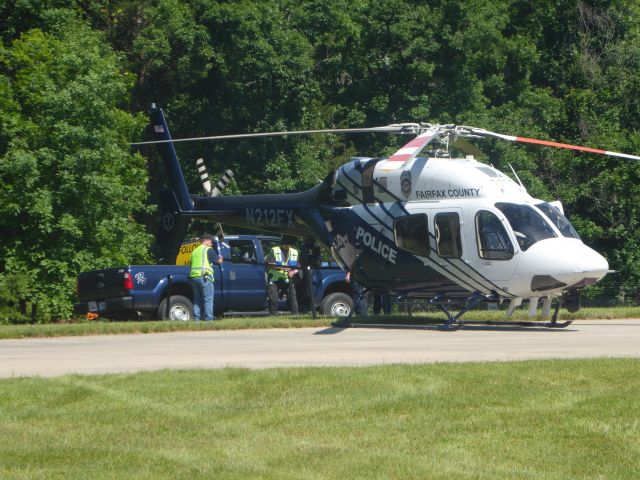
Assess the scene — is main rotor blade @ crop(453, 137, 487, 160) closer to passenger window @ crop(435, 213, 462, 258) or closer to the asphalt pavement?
passenger window @ crop(435, 213, 462, 258)

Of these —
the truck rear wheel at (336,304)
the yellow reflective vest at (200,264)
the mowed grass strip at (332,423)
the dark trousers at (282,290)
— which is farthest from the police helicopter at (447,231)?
the mowed grass strip at (332,423)

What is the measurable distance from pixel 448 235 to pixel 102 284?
328 inches

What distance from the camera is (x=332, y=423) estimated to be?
9.28 metres

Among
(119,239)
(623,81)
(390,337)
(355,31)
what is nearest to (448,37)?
(355,31)

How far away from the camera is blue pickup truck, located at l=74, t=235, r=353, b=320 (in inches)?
935

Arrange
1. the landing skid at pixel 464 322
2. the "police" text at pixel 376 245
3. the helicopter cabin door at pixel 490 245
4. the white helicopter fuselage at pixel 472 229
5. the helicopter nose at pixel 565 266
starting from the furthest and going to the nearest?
the "police" text at pixel 376 245 → the landing skid at pixel 464 322 → the helicopter cabin door at pixel 490 245 → the white helicopter fuselage at pixel 472 229 → the helicopter nose at pixel 565 266

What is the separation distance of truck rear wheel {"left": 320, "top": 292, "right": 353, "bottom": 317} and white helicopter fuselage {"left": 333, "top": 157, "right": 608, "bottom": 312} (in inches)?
242

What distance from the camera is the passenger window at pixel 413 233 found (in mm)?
19141

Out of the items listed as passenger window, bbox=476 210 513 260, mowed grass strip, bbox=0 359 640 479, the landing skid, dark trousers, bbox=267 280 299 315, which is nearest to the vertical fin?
dark trousers, bbox=267 280 299 315

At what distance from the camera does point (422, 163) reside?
63.0 feet

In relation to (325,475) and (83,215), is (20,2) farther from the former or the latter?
(325,475)

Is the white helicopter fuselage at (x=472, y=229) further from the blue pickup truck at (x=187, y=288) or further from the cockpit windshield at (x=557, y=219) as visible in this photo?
the blue pickup truck at (x=187, y=288)

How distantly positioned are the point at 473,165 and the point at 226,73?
61.3 feet

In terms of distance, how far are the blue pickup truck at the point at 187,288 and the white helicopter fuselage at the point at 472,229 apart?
13.1ft
